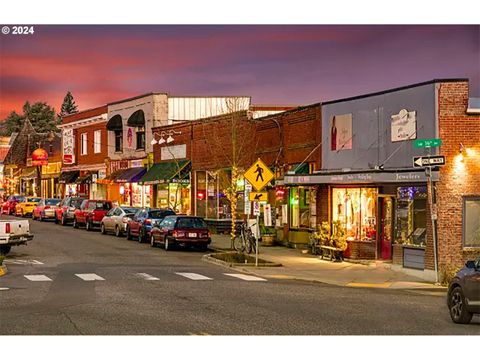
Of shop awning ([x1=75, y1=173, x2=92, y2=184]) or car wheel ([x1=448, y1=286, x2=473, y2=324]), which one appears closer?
car wheel ([x1=448, y1=286, x2=473, y2=324])

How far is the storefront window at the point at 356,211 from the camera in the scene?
27656 millimetres

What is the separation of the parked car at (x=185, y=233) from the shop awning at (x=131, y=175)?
20185mm

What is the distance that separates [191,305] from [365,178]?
10166mm

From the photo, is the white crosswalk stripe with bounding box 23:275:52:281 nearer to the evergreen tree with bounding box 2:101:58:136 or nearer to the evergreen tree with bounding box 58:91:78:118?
the evergreen tree with bounding box 2:101:58:136

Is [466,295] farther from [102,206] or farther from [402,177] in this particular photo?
[102,206]

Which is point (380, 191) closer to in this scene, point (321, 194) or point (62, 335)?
point (321, 194)

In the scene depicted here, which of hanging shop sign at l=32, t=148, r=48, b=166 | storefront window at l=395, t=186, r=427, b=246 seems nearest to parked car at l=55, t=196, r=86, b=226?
hanging shop sign at l=32, t=148, r=48, b=166

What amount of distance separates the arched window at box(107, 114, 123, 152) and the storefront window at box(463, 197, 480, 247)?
38514mm

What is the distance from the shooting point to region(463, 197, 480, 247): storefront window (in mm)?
23469

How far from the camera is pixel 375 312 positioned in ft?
53.0

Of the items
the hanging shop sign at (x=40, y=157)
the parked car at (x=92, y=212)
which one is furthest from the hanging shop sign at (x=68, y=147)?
the parked car at (x=92, y=212)

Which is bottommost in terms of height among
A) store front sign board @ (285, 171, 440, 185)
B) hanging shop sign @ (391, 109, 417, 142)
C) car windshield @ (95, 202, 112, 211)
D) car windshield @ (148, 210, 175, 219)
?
car windshield @ (148, 210, 175, 219)

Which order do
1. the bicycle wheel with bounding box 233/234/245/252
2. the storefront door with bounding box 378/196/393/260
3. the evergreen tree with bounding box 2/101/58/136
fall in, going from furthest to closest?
the evergreen tree with bounding box 2/101/58/136, the bicycle wheel with bounding box 233/234/245/252, the storefront door with bounding box 378/196/393/260

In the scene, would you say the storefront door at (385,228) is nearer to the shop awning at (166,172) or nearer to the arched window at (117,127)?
the shop awning at (166,172)
